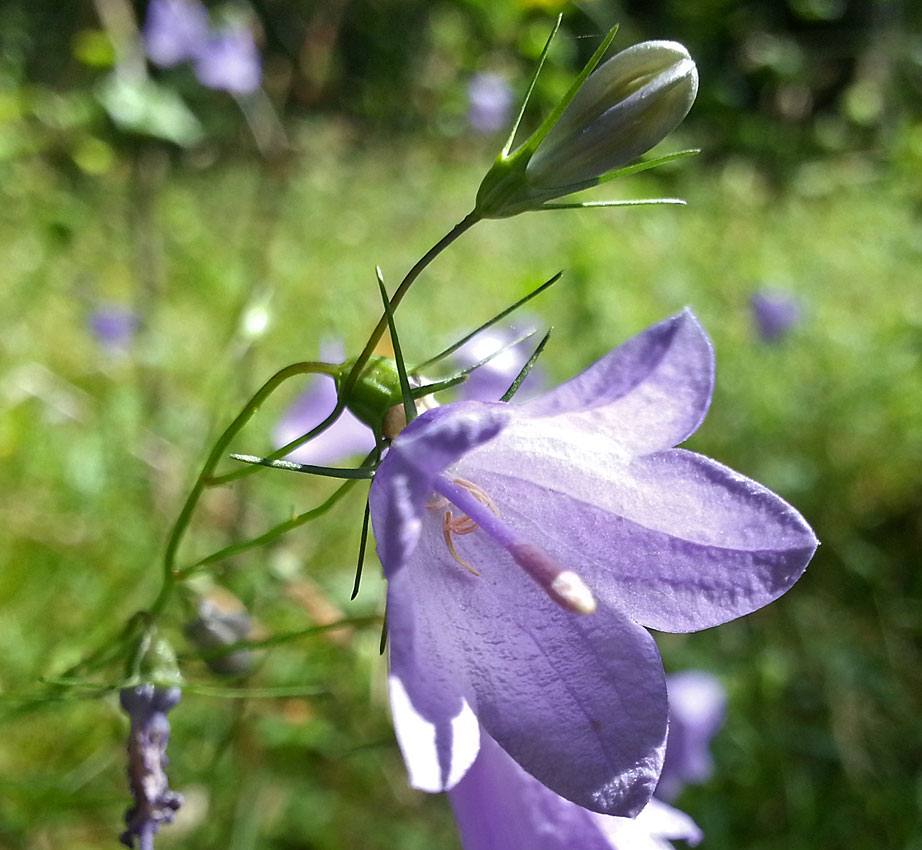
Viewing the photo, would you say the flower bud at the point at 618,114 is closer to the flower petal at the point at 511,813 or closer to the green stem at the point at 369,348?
the green stem at the point at 369,348

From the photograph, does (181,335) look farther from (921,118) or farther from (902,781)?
(921,118)

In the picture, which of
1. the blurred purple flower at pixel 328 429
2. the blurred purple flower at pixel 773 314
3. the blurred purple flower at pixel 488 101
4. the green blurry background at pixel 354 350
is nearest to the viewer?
the blurred purple flower at pixel 328 429

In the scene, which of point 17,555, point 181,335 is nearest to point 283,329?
point 181,335

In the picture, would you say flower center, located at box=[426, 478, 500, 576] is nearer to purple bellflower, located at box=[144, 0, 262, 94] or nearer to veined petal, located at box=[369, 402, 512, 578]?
veined petal, located at box=[369, 402, 512, 578]

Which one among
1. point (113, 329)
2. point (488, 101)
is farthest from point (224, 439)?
point (488, 101)

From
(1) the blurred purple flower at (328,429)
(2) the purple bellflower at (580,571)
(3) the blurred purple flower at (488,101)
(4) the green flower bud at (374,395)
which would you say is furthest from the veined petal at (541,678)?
(3) the blurred purple flower at (488,101)

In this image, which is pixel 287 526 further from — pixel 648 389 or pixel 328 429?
pixel 328 429

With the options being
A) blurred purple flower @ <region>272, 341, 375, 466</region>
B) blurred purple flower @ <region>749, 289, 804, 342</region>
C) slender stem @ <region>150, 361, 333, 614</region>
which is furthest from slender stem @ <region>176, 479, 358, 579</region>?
blurred purple flower @ <region>749, 289, 804, 342</region>
